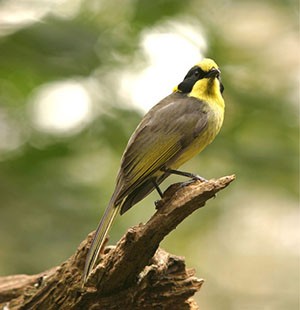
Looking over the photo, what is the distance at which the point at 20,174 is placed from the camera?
23.1 feet

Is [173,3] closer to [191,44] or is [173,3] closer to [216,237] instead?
[191,44]

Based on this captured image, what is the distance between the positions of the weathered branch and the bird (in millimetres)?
169

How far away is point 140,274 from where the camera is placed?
493 cm

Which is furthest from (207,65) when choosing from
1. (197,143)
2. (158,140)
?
Answer: (158,140)

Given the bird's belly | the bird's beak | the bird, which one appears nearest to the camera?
the bird

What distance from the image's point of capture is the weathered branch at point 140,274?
15.2 feet

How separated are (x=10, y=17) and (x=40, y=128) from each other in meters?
0.93

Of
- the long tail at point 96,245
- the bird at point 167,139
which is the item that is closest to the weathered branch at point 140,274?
the long tail at point 96,245

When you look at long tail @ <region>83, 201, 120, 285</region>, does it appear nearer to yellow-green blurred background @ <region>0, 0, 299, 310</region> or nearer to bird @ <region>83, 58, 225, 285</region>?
bird @ <region>83, 58, 225, 285</region>

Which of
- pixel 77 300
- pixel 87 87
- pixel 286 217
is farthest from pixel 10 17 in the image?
pixel 286 217

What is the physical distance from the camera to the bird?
5281 mm

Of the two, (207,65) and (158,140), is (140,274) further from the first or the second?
(207,65)

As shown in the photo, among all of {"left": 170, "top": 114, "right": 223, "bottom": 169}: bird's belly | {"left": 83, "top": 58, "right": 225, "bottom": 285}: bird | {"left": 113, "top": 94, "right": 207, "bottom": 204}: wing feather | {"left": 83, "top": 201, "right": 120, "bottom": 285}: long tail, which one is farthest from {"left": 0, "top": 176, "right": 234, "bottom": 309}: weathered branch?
{"left": 170, "top": 114, "right": 223, "bottom": 169}: bird's belly

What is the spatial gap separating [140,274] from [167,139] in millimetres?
937
